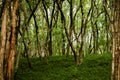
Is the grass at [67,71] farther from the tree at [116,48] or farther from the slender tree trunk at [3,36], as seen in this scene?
the slender tree trunk at [3,36]

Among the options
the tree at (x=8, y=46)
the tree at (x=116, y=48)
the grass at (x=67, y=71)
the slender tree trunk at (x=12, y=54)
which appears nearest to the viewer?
the tree at (x=116, y=48)

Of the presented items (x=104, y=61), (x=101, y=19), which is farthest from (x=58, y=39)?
(x=104, y=61)

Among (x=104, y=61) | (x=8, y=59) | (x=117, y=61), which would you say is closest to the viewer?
(x=117, y=61)

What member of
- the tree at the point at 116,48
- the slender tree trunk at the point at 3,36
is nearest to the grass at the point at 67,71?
the tree at the point at 116,48

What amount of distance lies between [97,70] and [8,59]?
6548 millimetres

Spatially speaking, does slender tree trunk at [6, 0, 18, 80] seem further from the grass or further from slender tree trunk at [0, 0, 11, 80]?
the grass

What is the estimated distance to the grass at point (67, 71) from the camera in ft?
53.6

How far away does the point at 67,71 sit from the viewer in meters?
17.3

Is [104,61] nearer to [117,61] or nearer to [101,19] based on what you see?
[117,61]

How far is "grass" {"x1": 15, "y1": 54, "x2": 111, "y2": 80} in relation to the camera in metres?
16.3

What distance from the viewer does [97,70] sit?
17422mm

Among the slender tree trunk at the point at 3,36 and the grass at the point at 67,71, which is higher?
the slender tree trunk at the point at 3,36

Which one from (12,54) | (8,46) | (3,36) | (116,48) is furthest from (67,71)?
(3,36)

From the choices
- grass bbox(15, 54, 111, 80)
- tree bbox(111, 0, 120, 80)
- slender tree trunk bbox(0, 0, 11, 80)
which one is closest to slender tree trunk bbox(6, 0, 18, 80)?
slender tree trunk bbox(0, 0, 11, 80)
